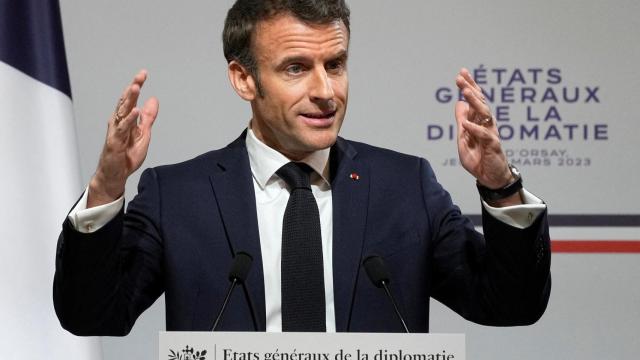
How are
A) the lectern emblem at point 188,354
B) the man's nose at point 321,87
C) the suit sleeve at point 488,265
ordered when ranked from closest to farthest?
the lectern emblem at point 188,354 → the suit sleeve at point 488,265 → the man's nose at point 321,87

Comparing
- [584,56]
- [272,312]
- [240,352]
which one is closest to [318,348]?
[240,352]

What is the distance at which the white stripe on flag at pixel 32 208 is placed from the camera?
2875 millimetres

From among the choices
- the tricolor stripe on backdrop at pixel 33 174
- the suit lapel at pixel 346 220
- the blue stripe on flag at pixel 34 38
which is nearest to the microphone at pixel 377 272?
the suit lapel at pixel 346 220

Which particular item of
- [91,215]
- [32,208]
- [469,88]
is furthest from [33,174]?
[469,88]

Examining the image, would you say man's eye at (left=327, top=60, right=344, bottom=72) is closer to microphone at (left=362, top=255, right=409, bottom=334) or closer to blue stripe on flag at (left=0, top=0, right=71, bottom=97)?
microphone at (left=362, top=255, right=409, bottom=334)

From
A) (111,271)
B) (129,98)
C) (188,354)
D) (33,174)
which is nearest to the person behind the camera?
(188,354)

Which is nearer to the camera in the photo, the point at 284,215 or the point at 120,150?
the point at 120,150

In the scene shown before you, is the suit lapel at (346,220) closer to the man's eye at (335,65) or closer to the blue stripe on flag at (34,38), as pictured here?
the man's eye at (335,65)

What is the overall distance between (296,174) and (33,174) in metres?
1.09

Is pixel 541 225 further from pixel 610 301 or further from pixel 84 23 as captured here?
pixel 84 23

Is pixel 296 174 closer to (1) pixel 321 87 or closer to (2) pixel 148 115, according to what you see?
(1) pixel 321 87

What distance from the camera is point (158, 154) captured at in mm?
3449

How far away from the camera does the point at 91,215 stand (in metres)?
1.95

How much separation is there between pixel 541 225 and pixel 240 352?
0.70 m
